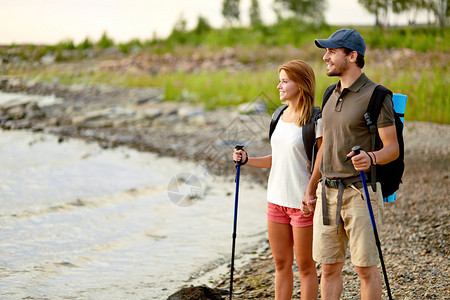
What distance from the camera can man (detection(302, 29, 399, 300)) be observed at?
115 inches

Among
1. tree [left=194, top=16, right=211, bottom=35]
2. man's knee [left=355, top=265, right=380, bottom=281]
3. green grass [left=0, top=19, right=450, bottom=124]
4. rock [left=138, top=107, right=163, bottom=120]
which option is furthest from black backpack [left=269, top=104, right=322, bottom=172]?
tree [left=194, top=16, right=211, bottom=35]

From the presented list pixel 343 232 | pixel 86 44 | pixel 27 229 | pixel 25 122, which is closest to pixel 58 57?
pixel 86 44

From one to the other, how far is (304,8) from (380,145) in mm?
35176

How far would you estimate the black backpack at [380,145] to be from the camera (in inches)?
113

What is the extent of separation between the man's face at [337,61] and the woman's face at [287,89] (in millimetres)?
311

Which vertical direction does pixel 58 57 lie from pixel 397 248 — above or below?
above

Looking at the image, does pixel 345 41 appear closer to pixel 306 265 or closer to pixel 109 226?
pixel 306 265

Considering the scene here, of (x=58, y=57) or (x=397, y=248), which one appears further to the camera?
(x=58, y=57)

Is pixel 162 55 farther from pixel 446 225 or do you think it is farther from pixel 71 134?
pixel 446 225

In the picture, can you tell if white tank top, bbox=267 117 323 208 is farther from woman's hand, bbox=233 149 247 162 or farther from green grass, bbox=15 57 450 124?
green grass, bbox=15 57 450 124

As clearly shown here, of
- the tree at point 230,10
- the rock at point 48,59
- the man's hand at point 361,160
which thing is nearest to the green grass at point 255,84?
the man's hand at point 361,160

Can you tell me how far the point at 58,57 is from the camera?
31547 mm

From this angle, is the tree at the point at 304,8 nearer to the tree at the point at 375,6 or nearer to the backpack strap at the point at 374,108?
the tree at the point at 375,6

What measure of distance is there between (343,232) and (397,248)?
231 centimetres
